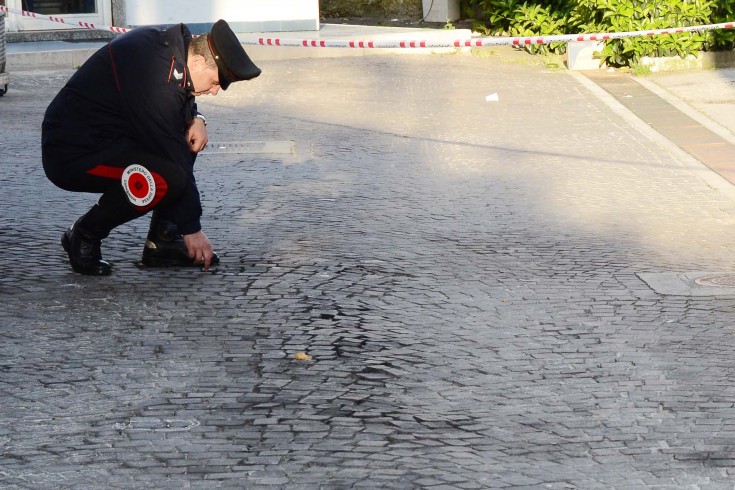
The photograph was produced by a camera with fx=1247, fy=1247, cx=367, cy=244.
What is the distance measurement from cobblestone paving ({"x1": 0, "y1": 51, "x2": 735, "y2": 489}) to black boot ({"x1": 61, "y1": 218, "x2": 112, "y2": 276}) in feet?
0.30

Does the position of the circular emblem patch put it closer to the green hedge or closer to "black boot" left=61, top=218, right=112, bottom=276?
"black boot" left=61, top=218, right=112, bottom=276

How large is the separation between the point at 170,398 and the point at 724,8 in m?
11.8

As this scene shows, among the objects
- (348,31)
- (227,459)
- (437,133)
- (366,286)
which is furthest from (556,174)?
(348,31)

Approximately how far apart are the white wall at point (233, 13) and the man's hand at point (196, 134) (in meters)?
11.2

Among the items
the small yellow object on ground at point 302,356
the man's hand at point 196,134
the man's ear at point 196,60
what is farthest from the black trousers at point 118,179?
the small yellow object on ground at point 302,356

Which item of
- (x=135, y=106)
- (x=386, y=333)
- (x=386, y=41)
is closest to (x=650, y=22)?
(x=386, y=41)

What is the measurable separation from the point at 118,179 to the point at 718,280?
2964mm

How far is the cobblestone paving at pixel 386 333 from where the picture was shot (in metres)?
4.00

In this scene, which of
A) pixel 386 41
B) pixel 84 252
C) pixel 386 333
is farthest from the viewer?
pixel 386 41

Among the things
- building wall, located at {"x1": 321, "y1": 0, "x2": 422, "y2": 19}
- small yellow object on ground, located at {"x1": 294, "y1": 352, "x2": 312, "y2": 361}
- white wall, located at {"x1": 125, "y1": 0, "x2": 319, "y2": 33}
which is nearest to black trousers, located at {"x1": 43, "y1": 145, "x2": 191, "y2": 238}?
small yellow object on ground, located at {"x1": 294, "y1": 352, "x2": 312, "y2": 361}

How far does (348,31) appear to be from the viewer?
1764cm

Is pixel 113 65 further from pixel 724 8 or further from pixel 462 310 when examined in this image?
pixel 724 8

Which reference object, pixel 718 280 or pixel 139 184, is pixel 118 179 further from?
pixel 718 280

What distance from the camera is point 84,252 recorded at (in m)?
6.13
